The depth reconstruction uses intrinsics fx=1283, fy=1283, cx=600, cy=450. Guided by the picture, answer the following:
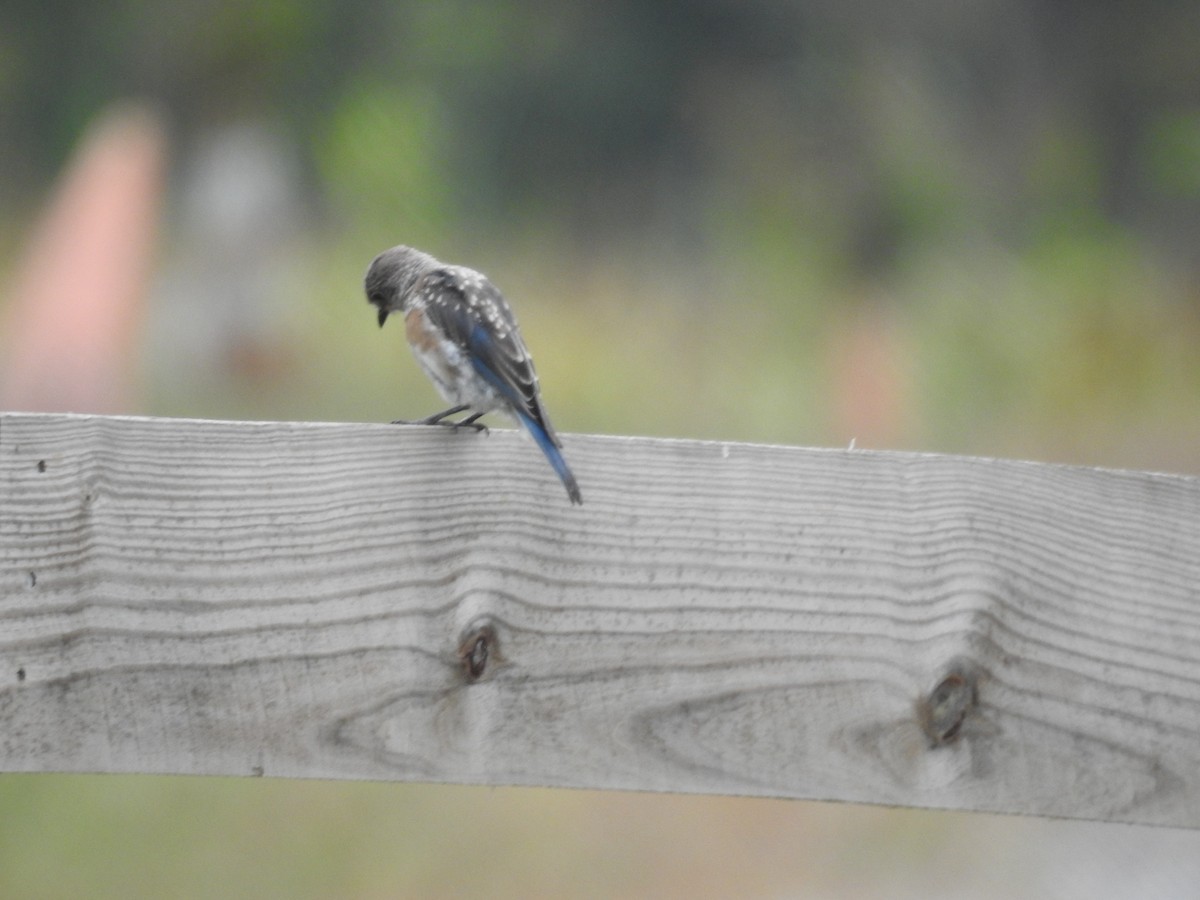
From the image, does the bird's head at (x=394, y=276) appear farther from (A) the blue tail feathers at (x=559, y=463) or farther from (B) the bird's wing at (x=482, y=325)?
(A) the blue tail feathers at (x=559, y=463)

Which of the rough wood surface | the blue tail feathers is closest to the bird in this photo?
the blue tail feathers

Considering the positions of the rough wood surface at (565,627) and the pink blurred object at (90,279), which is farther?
the pink blurred object at (90,279)

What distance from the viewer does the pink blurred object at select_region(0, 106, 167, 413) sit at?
13.2 feet

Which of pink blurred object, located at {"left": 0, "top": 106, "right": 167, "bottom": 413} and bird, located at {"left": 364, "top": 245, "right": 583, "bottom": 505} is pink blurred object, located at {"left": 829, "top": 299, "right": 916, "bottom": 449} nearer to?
bird, located at {"left": 364, "top": 245, "right": 583, "bottom": 505}

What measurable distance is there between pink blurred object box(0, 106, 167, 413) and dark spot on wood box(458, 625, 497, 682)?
2938 millimetres

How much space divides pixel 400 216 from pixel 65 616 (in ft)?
11.9

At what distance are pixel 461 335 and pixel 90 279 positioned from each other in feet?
7.95

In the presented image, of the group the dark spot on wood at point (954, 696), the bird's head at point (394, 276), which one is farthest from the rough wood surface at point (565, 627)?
the bird's head at point (394, 276)

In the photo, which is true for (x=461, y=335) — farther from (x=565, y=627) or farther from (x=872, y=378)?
(x=872, y=378)

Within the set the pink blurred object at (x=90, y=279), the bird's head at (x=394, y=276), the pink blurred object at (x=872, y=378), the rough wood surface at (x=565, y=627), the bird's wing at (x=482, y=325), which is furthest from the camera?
the pink blurred object at (x=872, y=378)

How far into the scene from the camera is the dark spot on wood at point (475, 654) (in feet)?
4.29

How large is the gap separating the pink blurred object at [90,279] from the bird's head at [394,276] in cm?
148

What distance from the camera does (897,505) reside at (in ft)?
4.72

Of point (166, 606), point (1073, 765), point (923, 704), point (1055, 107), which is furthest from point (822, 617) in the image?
point (1055, 107)
